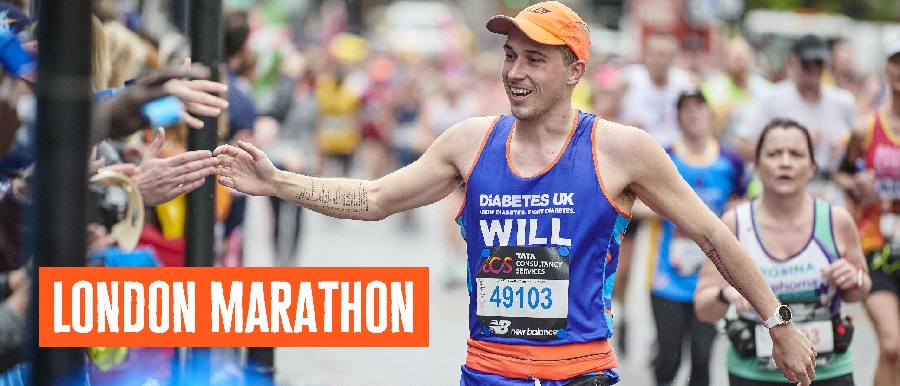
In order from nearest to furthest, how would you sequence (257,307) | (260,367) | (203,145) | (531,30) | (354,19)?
(257,307) → (531,30) → (203,145) → (260,367) → (354,19)

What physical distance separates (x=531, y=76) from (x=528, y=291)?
2.15ft

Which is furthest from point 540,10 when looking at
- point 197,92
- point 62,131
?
point 62,131

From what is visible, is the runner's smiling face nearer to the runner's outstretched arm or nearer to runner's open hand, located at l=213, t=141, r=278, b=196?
the runner's outstretched arm

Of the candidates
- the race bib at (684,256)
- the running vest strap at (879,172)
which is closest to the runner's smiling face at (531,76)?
the running vest strap at (879,172)

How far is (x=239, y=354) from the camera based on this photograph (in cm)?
812

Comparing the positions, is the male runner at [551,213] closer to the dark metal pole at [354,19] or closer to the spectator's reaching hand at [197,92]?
the spectator's reaching hand at [197,92]

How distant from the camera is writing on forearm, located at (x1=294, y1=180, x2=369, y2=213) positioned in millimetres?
4395

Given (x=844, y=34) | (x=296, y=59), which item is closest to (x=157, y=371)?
(x=296, y=59)

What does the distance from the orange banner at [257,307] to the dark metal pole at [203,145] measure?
1211mm

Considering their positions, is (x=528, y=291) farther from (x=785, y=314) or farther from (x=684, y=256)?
(x=684, y=256)

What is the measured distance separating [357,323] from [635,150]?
988 millimetres

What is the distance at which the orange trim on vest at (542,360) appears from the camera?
4.11 meters

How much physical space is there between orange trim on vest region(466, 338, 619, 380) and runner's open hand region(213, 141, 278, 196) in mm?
865

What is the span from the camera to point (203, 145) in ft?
17.5
